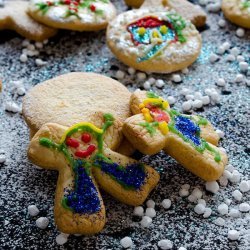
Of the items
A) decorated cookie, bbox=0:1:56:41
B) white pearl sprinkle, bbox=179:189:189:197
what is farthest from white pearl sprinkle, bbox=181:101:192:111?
decorated cookie, bbox=0:1:56:41

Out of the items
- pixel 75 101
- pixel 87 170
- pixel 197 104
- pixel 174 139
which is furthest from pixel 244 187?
pixel 75 101

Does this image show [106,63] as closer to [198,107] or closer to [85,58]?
[85,58]

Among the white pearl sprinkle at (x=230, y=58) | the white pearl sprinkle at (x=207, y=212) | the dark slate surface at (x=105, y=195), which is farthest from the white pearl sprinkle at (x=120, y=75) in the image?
the white pearl sprinkle at (x=207, y=212)

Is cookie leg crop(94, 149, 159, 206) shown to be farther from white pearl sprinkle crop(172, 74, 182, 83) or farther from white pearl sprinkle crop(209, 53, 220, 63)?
white pearl sprinkle crop(209, 53, 220, 63)

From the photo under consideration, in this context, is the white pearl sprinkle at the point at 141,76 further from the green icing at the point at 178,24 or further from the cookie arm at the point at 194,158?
the cookie arm at the point at 194,158

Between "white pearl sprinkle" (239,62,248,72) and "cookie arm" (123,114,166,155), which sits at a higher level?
"cookie arm" (123,114,166,155)

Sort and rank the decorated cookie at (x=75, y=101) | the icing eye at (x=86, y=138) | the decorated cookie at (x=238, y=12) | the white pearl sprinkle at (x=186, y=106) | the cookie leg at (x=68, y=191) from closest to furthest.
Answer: the cookie leg at (x=68, y=191)
the icing eye at (x=86, y=138)
the decorated cookie at (x=75, y=101)
the white pearl sprinkle at (x=186, y=106)
the decorated cookie at (x=238, y=12)

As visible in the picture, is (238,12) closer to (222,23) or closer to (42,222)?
(222,23)
